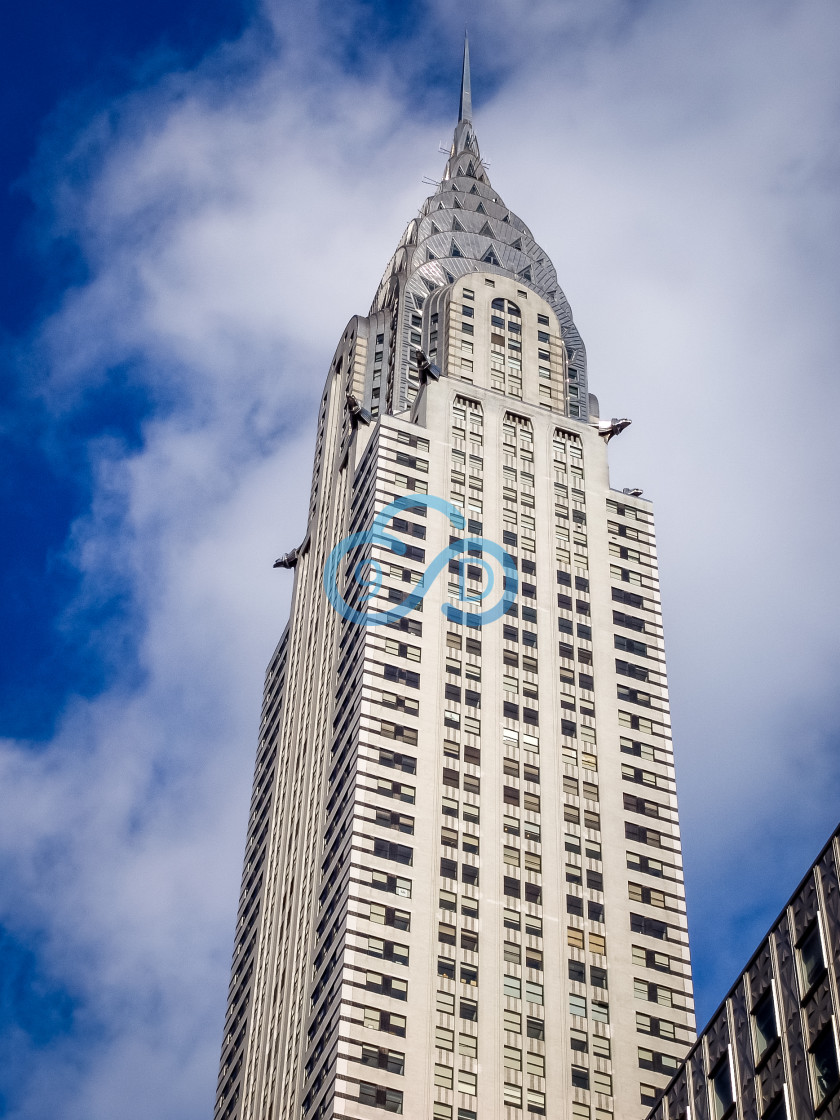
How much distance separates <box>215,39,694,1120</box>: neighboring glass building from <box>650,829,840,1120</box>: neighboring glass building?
40968 millimetres

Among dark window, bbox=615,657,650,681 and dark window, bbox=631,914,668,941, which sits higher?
dark window, bbox=615,657,650,681

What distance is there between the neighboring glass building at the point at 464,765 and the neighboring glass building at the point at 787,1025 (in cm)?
A: 4097

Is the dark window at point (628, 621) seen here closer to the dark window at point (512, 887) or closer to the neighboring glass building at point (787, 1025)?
the dark window at point (512, 887)

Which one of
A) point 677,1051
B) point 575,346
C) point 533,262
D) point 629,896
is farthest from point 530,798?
point 533,262

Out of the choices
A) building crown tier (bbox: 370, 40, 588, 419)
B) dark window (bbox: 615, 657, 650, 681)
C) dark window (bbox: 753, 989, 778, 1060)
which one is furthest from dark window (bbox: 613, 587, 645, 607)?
dark window (bbox: 753, 989, 778, 1060)

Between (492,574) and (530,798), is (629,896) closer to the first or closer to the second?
(530,798)

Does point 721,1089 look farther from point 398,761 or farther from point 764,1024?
point 398,761

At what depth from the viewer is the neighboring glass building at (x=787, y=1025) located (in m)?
63.1

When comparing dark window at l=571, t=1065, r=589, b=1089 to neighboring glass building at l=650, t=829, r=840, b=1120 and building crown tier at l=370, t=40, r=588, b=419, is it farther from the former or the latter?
building crown tier at l=370, t=40, r=588, b=419

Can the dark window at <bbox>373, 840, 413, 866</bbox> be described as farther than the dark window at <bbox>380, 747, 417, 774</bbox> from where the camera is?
No

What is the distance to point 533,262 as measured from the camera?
180125 mm

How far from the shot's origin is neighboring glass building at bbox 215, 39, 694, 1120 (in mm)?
115438

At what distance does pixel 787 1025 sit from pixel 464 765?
64.5 m

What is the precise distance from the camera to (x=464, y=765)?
130 meters
